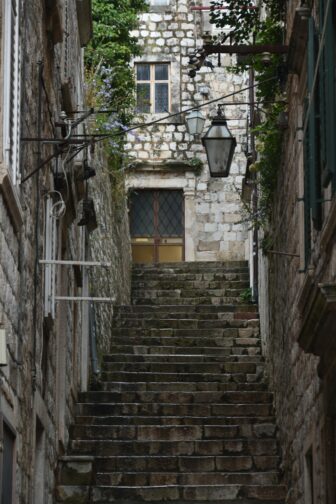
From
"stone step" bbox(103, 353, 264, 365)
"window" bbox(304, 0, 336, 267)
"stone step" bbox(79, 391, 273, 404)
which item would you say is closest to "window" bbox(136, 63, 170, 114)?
"stone step" bbox(103, 353, 264, 365)

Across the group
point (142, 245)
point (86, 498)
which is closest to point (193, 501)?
point (86, 498)

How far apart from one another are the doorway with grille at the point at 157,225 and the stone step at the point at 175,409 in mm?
10565

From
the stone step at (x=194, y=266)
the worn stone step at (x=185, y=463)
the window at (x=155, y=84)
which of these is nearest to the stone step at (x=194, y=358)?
the worn stone step at (x=185, y=463)

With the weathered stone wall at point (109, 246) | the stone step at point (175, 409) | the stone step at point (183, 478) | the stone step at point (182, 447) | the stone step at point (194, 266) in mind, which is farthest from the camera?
the stone step at point (194, 266)

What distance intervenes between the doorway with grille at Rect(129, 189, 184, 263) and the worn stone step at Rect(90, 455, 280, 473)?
12.0 m

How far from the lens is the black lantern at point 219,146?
12.2 meters

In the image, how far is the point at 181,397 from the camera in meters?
16.0

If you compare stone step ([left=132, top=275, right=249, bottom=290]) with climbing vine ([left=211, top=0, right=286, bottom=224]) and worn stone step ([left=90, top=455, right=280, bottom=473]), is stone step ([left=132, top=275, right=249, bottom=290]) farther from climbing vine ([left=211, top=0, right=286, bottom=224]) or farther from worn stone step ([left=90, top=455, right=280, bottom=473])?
worn stone step ([left=90, top=455, right=280, bottom=473])

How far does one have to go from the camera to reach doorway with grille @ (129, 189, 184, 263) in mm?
26328

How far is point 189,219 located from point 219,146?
14.0 metres

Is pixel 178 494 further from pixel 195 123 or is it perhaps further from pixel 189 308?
pixel 195 123

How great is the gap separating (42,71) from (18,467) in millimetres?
3412

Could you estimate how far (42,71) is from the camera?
11.3 metres

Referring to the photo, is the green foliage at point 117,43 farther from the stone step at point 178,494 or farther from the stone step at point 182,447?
the stone step at point 178,494
